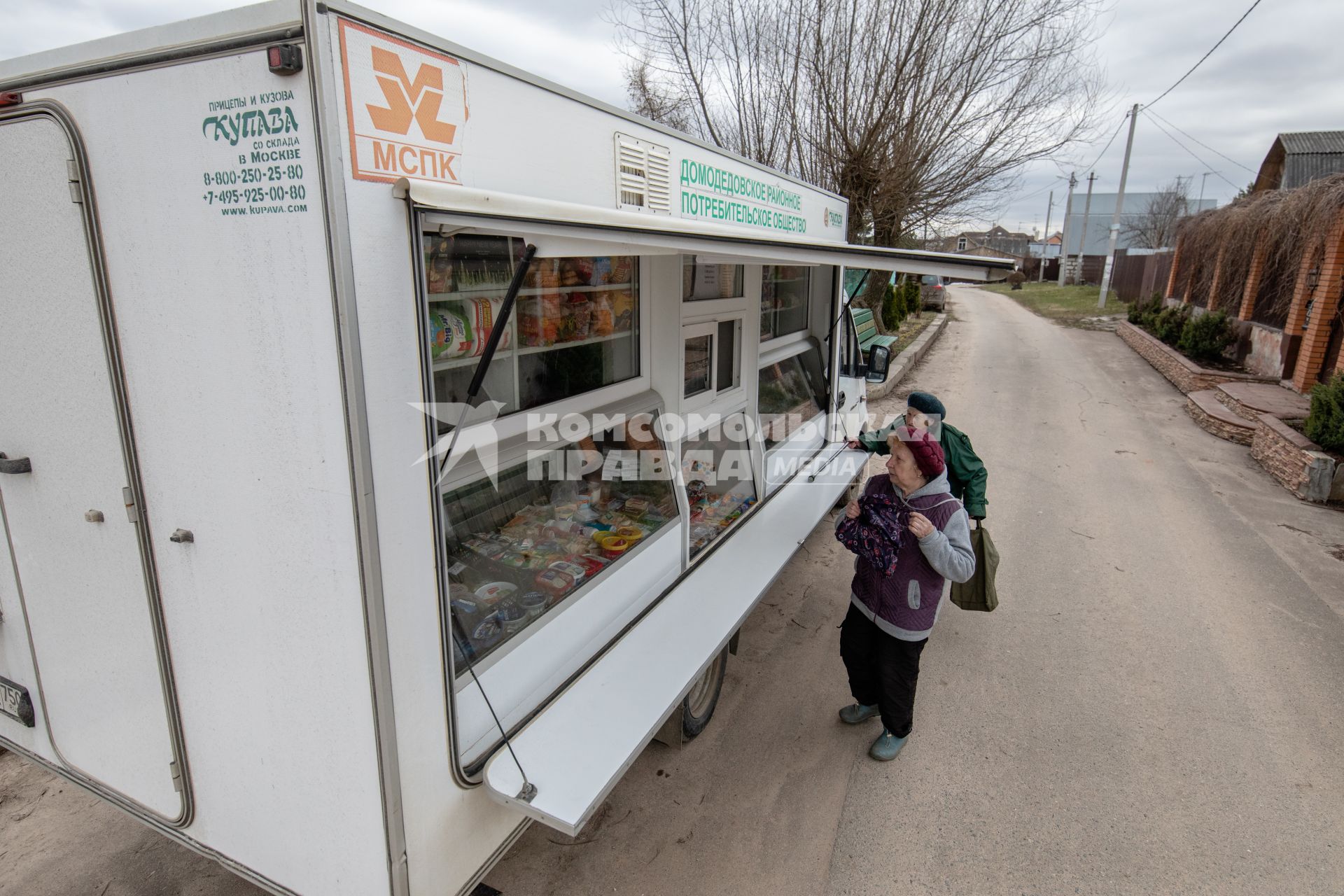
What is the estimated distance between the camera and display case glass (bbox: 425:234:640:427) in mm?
2113

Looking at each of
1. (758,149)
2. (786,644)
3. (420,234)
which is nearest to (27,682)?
(420,234)

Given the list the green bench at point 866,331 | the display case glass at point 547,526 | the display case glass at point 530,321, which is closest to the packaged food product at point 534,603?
the display case glass at point 547,526

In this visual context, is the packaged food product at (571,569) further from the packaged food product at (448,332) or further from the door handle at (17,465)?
the door handle at (17,465)

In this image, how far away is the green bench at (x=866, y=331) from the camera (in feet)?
20.4

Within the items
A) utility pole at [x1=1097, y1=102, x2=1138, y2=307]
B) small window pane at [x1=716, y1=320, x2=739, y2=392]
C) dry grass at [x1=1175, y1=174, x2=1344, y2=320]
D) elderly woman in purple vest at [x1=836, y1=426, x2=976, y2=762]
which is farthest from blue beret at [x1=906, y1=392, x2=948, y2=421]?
utility pole at [x1=1097, y1=102, x2=1138, y2=307]

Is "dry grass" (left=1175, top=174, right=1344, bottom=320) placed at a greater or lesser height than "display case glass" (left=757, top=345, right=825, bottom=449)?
greater

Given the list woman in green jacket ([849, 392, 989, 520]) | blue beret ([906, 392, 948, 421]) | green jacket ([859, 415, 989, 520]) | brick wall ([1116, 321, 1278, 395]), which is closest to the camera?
blue beret ([906, 392, 948, 421])

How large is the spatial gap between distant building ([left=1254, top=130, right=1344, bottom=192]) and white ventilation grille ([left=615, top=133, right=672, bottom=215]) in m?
20.6

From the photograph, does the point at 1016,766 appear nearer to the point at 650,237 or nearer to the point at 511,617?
the point at 511,617

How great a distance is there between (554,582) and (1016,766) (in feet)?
7.55

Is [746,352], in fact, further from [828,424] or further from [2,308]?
[2,308]

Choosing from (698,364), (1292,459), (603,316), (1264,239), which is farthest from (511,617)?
(1264,239)

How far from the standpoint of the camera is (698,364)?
4.00m

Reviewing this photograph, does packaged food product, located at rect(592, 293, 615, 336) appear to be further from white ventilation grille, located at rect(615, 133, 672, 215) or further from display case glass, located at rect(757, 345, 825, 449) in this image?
display case glass, located at rect(757, 345, 825, 449)
